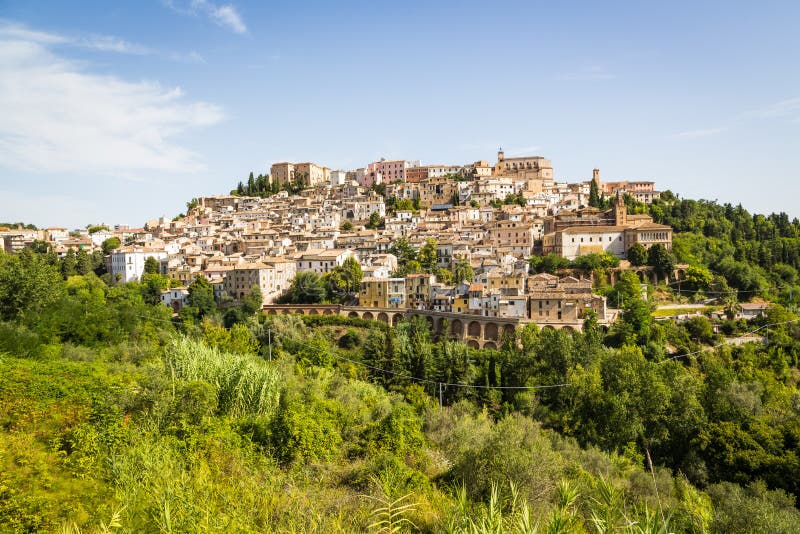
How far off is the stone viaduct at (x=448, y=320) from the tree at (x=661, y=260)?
1137 centimetres

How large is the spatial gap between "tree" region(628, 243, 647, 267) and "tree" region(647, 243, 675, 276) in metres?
0.52

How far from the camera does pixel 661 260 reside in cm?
3859

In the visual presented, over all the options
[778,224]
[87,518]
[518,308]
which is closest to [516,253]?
[518,308]

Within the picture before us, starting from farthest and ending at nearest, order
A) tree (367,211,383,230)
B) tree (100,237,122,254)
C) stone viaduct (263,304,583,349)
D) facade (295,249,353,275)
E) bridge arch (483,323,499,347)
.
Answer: tree (367,211,383,230)
tree (100,237,122,254)
facade (295,249,353,275)
bridge arch (483,323,499,347)
stone viaduct (263,304,583,349)

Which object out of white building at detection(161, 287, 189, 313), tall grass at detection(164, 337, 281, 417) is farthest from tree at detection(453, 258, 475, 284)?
tall grass at detection(164, 337, 281, 417)

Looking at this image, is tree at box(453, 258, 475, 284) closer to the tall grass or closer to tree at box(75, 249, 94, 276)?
the tall grass

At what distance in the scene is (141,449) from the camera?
8.95 meters

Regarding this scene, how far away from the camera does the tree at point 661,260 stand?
3844 centimetres

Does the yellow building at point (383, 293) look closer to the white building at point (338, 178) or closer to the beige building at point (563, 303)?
the beige building at point (563, 303)

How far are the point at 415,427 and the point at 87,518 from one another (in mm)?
7580

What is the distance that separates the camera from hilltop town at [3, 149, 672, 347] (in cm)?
3466

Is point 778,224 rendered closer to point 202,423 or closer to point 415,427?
point 415,427

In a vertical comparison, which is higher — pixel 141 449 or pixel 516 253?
pixel 516 253

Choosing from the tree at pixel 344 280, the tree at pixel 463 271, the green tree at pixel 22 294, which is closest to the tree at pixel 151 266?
the tree at pixel 344 280
